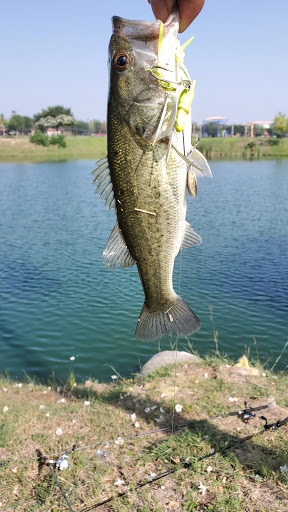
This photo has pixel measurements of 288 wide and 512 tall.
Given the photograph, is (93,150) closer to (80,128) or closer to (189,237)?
(80,128)

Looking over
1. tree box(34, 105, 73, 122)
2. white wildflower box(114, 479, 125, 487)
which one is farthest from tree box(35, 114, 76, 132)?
white wildflower box(114, 479, 125, 487)

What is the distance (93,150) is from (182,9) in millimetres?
70960

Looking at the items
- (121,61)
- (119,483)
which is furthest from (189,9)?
(119,483)

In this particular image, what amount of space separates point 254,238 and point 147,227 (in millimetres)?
15908

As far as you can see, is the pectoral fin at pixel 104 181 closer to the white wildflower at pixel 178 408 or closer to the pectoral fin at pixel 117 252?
the pectoral fin at pixel 117 252

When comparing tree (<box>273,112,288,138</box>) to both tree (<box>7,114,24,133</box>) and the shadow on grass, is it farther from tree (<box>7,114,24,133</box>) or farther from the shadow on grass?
the shadow on grass

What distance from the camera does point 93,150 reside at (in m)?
71.1

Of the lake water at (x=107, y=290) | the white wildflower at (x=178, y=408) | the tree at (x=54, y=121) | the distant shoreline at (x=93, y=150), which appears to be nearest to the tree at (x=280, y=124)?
the distant shoreline at (x=93, y=150)

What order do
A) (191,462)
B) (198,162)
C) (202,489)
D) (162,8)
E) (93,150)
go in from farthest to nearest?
(93,150) → (191,462) → (202,489) → (198,162) → (162,8)

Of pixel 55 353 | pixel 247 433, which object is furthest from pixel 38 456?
pixel 55 353

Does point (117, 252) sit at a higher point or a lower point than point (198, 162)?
lower

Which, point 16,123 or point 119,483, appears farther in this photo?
point 16,123

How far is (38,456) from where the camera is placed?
5.25m

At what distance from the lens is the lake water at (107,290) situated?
9.75m
